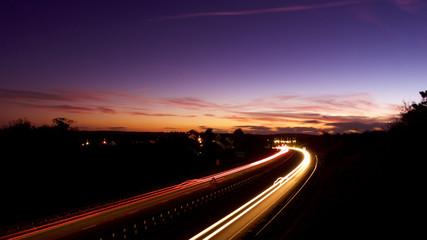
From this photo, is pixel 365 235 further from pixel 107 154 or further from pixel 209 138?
pixel 209 138

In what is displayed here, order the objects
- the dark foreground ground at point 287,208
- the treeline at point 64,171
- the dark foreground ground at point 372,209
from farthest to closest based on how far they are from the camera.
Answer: the treeline at point 64,171 < the dark foreground ground at point 287,208 < the dark foreground ground at point 372,209

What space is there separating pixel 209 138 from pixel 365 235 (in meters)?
96.8

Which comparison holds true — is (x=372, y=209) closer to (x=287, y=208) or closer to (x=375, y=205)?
(x=375, y=205)

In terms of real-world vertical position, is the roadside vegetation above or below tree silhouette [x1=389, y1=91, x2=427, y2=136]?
below

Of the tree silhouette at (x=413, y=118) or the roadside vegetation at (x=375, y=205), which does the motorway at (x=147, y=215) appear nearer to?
the roadside vegetation at (x=375, y=205)

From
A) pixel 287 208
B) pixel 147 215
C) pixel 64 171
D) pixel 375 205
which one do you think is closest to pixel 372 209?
pixel 375 205

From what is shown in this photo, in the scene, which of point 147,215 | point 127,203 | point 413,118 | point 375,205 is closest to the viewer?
point 375,205

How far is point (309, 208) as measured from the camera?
65.9 ft

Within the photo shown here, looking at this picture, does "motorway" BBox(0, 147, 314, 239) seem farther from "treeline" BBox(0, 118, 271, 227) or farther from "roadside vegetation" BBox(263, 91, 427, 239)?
"treeline" BBox(0, 118, 271, 227)

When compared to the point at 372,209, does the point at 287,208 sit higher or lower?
lower

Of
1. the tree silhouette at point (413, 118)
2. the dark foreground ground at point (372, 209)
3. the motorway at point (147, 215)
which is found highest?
the tree silhouette at point (413, 118)

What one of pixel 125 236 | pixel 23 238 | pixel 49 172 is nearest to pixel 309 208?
pixel 125 236

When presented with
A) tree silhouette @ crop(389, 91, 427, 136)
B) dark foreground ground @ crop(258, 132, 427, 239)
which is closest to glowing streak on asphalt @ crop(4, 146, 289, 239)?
dark foreground ground @ crop(258, 132, 427, 239)

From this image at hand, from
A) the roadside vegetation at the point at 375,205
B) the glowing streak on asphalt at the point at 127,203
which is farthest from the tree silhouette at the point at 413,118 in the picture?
the glowing streak on asphalt at the point at 127,203
